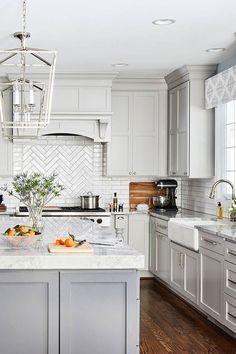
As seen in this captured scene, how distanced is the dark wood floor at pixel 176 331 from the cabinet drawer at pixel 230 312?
16 centimetres

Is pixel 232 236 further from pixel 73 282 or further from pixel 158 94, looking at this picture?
pixel 158 94

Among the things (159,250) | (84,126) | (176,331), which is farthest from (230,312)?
(84,126)

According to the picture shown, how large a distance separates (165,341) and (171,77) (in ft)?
12.0

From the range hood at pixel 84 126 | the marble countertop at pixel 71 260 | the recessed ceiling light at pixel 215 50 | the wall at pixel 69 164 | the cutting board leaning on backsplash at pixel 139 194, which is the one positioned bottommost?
the marble countertop at pixel 71 260

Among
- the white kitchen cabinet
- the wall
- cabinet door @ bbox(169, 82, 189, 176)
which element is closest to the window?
cabinet door @ bbox(169, 82, 189, 176)

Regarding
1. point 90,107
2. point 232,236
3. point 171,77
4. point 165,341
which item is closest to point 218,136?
point 171,77

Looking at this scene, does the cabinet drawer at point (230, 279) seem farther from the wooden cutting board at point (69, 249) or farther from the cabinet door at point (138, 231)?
the cabinet door at point (138, 231)

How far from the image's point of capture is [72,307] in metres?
3.45

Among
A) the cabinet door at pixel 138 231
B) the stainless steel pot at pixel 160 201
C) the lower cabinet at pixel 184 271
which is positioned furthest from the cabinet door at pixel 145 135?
the lower cabinet at pixel 184 271

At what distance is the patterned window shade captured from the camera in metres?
5.83

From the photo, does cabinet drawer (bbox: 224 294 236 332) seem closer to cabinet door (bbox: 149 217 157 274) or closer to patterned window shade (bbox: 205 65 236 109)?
patterned window shade (bbox: 205 65 236 109)

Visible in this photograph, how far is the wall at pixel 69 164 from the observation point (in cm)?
777

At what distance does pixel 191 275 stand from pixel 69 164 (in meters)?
2.73

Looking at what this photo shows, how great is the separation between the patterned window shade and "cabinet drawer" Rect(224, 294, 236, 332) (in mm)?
2098
